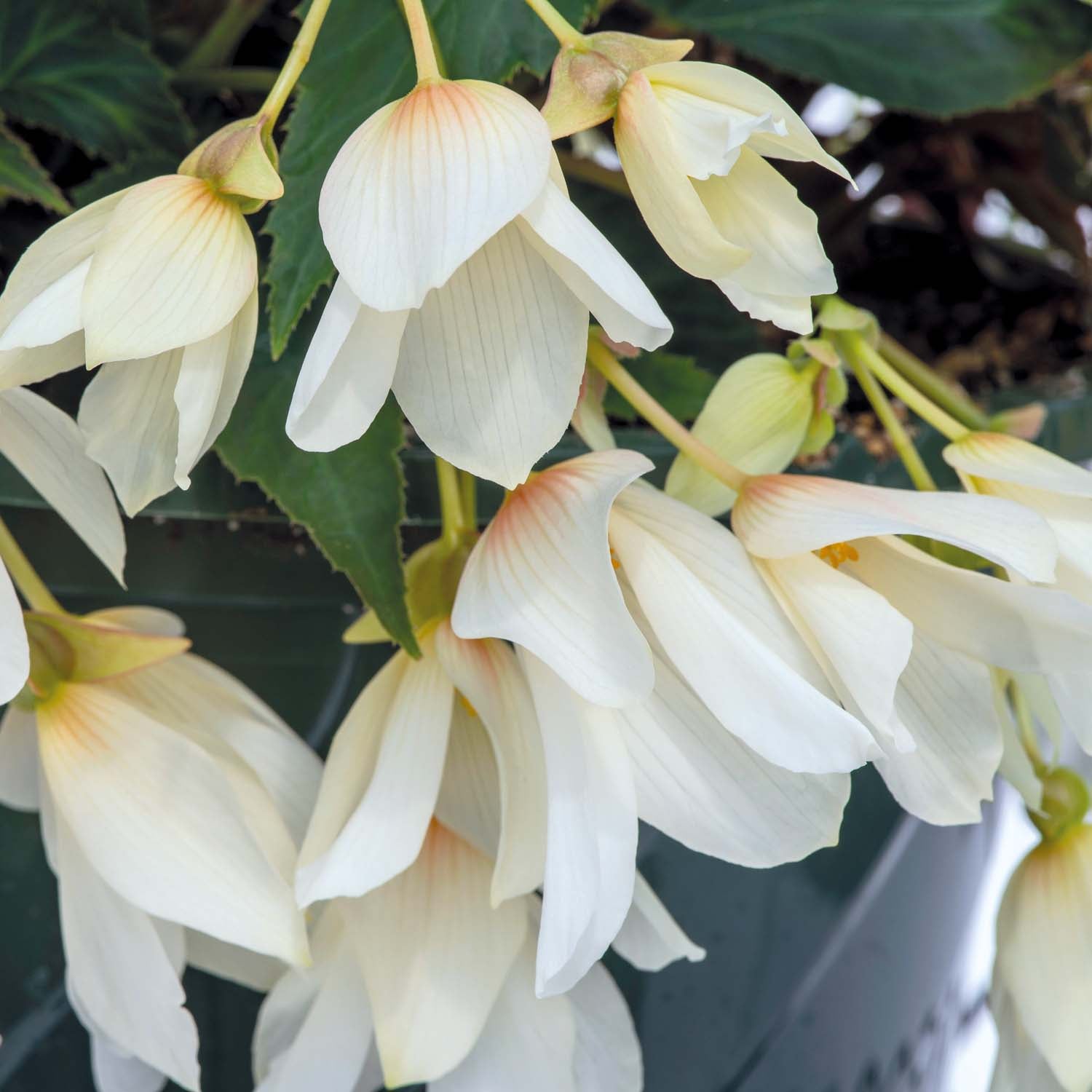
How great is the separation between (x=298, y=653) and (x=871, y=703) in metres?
0.13

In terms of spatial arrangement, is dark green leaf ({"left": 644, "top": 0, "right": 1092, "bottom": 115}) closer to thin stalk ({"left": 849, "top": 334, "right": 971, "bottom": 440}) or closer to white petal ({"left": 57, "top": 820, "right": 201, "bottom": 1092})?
thin stalk ({"left": 849, "top": 334, "right": 971, "bottom": 440})

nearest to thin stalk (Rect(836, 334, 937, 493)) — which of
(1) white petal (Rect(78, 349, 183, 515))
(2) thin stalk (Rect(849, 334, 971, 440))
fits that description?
(2) thin stalk (Rect(849, 334, 971, 440))

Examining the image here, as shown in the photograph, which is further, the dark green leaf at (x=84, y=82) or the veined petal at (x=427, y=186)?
the dark green leaf at (x=84, y=82)

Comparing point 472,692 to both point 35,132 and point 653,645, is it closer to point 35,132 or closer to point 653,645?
point 653,645

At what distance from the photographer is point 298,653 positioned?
26 cm

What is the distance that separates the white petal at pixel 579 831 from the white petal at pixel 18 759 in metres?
0.10

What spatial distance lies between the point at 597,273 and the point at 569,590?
0.04 metres

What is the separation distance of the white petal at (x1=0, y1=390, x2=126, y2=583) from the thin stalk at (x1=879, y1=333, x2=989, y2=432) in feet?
0.49

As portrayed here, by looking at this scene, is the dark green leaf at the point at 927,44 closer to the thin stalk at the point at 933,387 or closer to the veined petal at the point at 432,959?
the thin stalk at the point at 933,387

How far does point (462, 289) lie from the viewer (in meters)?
0.17

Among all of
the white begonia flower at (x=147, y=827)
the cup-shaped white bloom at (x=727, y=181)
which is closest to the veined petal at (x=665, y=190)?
the cup-shaped white bloom at (x=727, y=181)

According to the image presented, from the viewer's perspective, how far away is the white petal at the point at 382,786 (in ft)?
0.60

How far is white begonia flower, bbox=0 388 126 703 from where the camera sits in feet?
0.60

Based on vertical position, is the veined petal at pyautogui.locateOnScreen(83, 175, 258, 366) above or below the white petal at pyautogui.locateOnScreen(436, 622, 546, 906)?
above
